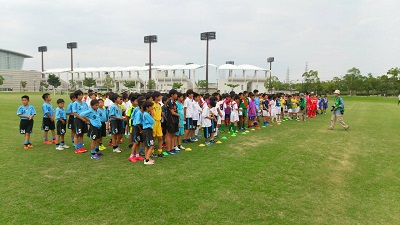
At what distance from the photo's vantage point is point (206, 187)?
4.68 m

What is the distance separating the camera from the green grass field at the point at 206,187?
372 centimetres

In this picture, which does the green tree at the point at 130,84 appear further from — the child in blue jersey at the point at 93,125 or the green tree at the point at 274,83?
the child in blue jersey at the point at 93,125

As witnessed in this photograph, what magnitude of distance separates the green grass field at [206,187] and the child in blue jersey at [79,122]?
394mm

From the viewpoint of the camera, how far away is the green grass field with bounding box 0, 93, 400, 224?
12.2 ft

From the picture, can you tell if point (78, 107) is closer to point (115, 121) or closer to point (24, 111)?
point (115, 121)

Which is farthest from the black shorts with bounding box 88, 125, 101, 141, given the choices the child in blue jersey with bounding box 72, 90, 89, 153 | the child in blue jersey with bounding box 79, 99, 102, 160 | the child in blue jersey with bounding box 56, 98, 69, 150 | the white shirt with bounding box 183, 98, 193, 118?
the white shirt with bounding box 183, 98, 193, 118

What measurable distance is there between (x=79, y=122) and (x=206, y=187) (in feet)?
12.9

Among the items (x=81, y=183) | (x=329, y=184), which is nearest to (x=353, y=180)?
(x=329, y=184)

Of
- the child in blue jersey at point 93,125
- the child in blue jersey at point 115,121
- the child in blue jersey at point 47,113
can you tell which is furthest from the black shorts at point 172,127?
the child in blue jersey at point 47,113

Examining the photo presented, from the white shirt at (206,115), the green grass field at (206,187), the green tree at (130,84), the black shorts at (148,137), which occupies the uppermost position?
the green tree at (130,84)

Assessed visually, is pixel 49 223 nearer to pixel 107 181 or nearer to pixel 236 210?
pixel 107 181

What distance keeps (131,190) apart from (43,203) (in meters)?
Result: 1.29

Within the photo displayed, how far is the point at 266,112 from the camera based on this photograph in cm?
1339

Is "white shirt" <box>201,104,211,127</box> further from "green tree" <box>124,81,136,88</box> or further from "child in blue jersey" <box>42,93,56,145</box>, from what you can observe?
"green tree" <box>124,81,136,88</box>
